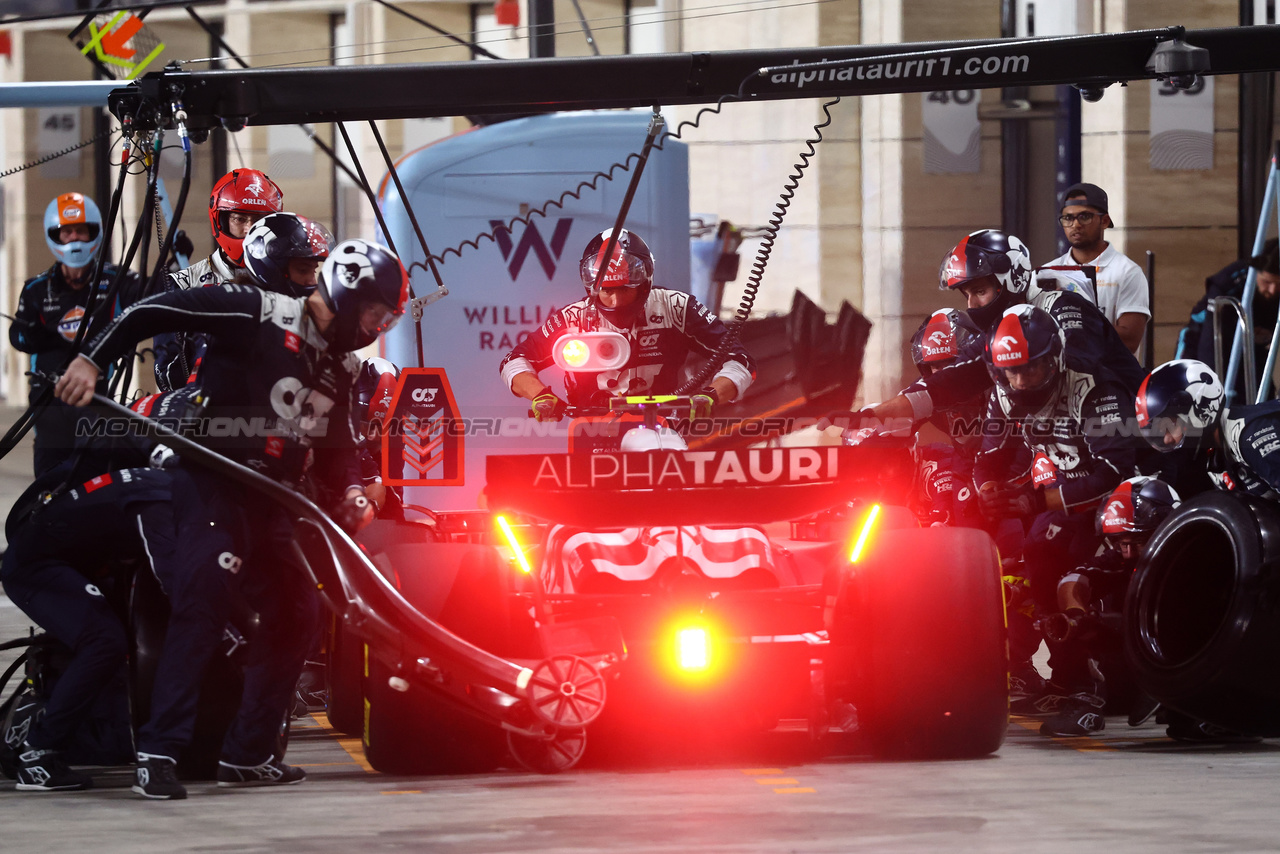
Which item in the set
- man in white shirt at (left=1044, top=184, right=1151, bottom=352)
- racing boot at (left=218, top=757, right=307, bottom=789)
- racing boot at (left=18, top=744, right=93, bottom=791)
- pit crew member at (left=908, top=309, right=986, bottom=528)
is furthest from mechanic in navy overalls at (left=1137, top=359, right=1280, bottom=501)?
racing boot at (left=18, top=744, right=93, bottom=791)

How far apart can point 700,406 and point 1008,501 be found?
4.34 feet

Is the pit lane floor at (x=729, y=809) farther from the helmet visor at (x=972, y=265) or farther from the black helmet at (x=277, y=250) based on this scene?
the helmet visor at (x=972, y=265)

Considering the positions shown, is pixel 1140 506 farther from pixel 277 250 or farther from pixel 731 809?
pixel 277 250

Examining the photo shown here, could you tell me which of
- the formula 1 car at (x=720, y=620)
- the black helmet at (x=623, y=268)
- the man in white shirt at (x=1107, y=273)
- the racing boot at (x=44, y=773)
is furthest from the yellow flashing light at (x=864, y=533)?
the man in white shirt at (x=1107, y=273)

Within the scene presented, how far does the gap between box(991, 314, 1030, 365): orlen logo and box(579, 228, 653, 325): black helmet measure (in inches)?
58.8

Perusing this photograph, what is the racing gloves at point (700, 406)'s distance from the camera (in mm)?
7344

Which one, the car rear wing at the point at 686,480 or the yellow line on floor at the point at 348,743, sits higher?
the car rear wing at the point at 686,480

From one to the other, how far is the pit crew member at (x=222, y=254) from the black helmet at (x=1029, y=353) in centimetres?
307

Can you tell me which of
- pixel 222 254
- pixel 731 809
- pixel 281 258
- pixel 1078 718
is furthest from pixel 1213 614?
pixel 222 254

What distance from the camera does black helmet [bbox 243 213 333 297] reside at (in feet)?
22.0

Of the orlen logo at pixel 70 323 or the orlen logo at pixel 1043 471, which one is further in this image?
the orlen logo at pixel 70 323

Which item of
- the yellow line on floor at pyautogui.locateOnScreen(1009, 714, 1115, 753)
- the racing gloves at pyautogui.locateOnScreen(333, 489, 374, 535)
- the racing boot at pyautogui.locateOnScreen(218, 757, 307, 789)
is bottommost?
the yellow line on floor at pyautogui.locateOnScreen(1009, 714, 1115, 753)

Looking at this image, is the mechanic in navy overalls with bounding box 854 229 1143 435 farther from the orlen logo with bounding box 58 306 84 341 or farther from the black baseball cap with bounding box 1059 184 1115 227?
the orlen logo with bounding box 58 306 84 341

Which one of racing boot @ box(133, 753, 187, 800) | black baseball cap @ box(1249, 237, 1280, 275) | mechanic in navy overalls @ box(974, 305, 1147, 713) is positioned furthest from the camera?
black baseball cap @ box(1249, 237, 1280, 275)
